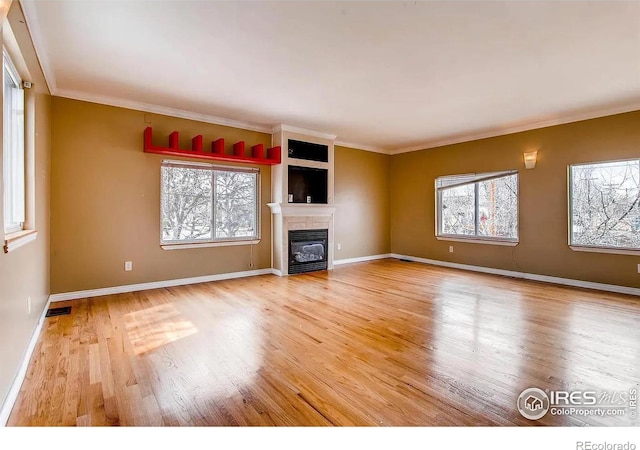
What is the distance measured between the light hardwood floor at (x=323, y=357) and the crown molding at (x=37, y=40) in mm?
2514

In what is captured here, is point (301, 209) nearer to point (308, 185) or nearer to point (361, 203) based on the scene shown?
point (308, 185)

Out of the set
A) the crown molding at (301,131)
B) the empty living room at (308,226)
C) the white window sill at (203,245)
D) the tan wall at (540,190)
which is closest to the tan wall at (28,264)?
the empty living room at (308,226)

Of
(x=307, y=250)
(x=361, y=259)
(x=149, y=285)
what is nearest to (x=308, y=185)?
(x=307, y=250)

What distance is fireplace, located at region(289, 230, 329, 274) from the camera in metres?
5.58

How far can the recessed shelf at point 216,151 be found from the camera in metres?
4.26

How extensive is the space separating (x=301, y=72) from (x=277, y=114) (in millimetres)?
1529

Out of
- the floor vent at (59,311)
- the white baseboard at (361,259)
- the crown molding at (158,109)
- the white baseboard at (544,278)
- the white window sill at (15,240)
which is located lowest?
the floor vent at (59,311)

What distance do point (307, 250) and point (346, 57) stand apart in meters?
3.55

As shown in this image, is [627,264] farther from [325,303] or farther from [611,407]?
[325,303]

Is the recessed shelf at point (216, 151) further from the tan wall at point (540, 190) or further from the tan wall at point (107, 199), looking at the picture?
the tan wall at point (540, 190)

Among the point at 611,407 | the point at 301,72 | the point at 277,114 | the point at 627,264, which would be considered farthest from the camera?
the point at 277,114

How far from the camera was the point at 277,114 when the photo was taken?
4770mm

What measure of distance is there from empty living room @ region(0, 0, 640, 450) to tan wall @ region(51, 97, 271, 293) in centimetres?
3
